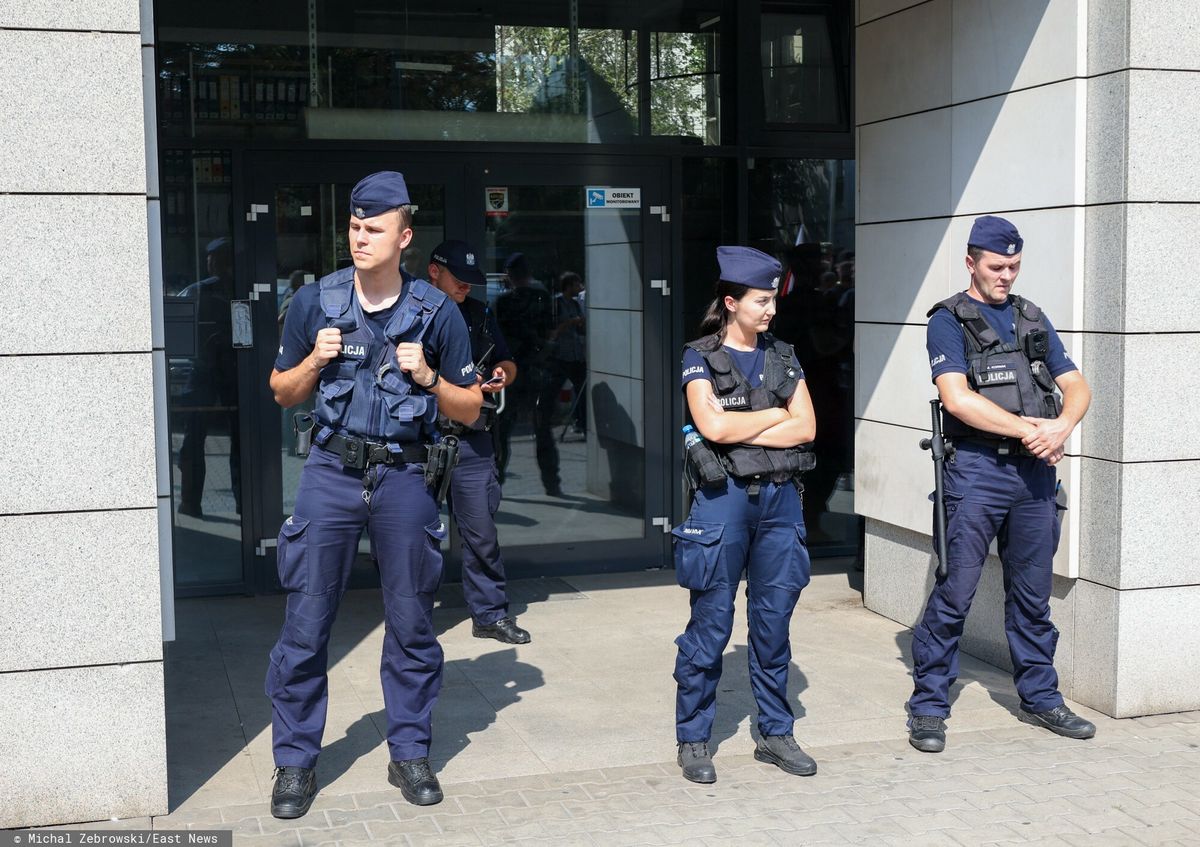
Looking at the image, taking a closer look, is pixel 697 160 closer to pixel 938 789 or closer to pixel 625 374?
pixel 625 374

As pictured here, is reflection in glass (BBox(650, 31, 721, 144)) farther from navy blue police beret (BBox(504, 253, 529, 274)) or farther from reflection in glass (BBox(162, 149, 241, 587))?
reflection in glass (BBox(162, 149, 241, 587))

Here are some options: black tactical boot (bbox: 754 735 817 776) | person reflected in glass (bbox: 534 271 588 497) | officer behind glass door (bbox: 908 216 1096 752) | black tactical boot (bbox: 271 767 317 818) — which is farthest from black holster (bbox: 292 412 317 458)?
person reflected in glass (bbox: 534 271 588 497)

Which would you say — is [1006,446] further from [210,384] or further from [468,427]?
[210,384]

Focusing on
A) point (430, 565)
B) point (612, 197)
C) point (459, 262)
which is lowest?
point (430, 565)

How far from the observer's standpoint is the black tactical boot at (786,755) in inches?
206

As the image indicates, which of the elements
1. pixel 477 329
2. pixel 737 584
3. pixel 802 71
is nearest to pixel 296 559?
pixel 737 584

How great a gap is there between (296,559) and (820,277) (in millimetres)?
5250

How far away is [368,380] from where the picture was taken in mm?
4742

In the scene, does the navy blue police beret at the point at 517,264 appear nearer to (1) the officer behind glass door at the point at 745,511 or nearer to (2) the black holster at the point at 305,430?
(1) the officer behind glass door at the point at 745,511

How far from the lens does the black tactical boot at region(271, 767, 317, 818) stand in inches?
188

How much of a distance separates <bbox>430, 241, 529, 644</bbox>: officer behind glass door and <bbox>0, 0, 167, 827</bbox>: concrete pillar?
230 centimetres

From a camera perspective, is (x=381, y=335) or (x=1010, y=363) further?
(x=1010, y=363)

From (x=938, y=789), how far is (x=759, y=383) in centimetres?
165

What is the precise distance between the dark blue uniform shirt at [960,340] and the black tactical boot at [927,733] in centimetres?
140
